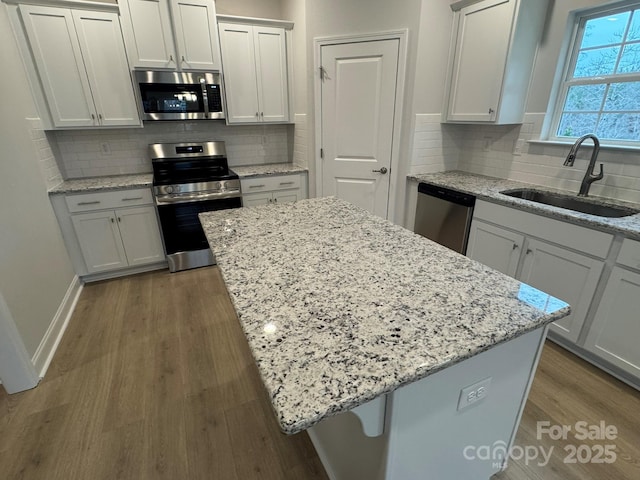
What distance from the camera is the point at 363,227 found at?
1593 mm

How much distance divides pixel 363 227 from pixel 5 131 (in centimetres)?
248

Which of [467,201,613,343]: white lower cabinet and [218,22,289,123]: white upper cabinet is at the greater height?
[218,22,289,123]: white upper cabinet

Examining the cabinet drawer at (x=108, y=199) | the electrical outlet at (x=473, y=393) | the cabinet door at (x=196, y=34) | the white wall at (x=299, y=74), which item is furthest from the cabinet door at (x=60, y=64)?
the electrical outlet at (x=473, y=393)

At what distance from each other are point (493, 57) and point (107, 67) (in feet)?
10.8

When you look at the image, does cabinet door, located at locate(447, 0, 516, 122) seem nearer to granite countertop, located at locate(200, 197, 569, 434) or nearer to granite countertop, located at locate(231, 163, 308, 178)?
granite countertop, located at locate(231, 163, 308, 178)

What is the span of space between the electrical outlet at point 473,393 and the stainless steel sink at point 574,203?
74.0 inches

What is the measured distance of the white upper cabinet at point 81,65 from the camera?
100.0 inches

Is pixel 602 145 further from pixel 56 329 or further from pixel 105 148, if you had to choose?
pixel 105 148

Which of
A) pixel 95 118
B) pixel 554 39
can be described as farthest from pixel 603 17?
pixel 95 118

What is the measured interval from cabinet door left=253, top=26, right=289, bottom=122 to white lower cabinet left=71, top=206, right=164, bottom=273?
5.41 ft

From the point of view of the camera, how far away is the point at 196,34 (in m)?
2.91

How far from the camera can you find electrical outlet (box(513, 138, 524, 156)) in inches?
106

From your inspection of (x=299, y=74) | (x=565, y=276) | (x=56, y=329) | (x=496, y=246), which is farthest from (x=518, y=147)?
(x=56, y=329)

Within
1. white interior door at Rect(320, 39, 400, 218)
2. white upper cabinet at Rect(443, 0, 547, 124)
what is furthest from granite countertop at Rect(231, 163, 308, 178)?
white upper cabinet at Rect(443, 0, 547, 124)
